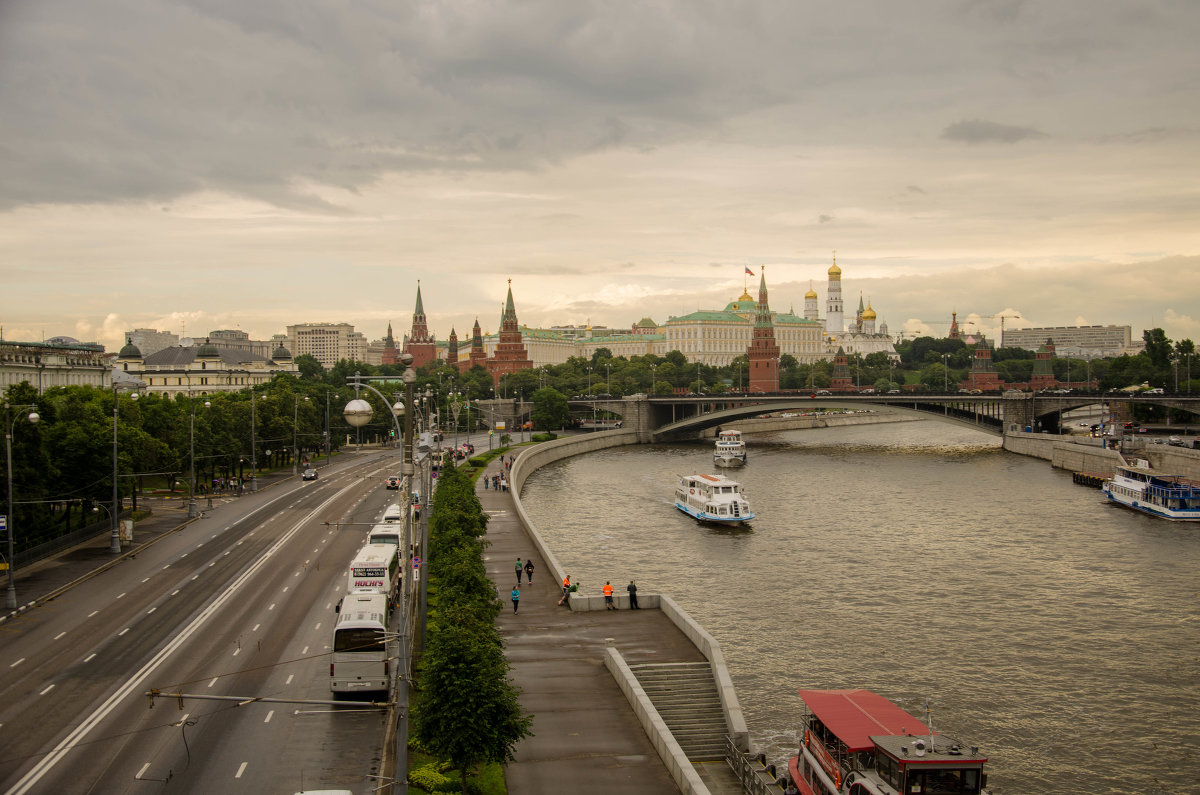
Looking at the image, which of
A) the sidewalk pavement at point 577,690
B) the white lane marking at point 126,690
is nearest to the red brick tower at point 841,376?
the sidewalk pavement at point 577,690

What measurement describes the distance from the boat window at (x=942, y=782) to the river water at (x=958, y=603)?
7372 millimetres

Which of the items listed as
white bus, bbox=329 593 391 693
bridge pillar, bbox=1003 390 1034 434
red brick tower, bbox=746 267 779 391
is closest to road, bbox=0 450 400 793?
white bus, bbox=329 593 391 693

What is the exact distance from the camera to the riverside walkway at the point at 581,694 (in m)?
19.7

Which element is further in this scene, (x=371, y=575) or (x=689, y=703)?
(x=371, y=575)

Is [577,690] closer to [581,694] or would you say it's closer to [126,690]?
[581,694]

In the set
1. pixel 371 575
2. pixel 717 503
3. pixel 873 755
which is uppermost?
pixel 371 575

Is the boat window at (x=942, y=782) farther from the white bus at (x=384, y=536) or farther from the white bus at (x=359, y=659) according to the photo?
the white bus at (x=384, y=536)

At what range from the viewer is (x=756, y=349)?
189875 mm

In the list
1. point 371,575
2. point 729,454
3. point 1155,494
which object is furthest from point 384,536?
point 729,454

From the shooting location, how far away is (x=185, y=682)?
972 inches

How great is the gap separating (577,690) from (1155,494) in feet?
164

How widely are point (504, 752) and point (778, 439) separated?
114 meters

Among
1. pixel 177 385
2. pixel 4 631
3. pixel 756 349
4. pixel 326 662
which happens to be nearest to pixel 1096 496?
pixel 326 662

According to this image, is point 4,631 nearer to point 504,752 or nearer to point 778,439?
point 504,752
